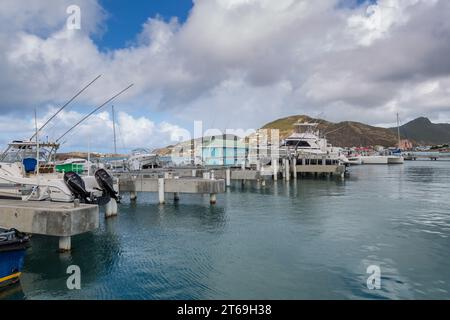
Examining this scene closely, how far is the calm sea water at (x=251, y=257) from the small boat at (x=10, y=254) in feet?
1.74

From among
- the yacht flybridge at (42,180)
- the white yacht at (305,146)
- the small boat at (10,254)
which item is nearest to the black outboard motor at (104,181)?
the yacht flybridge at (42,180)

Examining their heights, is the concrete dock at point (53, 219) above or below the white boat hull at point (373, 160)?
below

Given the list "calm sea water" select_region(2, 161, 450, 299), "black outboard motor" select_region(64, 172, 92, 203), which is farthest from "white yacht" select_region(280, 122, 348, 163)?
"black outboard motor" select_region(64, 172, 92, 203)

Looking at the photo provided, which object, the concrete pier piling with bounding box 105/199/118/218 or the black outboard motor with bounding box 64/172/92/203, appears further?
the concrete pier piling with bounding box 105/199/118/218

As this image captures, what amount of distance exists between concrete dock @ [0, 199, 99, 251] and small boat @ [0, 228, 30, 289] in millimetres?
2321

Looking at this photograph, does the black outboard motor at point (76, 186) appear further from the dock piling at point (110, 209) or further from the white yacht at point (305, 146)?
the white yacht at point (305, 146)

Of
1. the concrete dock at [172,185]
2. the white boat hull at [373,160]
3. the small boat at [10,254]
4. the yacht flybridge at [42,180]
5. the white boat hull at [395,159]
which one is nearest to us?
the small boat at [10,254]

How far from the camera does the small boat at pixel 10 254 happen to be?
11.2m

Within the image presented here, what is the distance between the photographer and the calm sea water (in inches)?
464

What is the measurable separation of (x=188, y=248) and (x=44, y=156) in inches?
853

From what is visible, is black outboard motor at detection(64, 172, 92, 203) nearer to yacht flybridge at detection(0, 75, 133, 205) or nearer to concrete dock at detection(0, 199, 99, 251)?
yacht flybridge at detection(0, 75, 133, 205)

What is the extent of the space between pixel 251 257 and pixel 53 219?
9.90 metres

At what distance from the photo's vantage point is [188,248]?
17.3m
